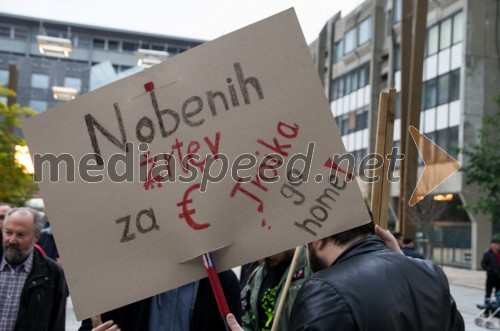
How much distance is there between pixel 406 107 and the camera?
958 centimetres

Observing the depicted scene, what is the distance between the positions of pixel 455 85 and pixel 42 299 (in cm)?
3010

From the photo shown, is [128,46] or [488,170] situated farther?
[128,46]

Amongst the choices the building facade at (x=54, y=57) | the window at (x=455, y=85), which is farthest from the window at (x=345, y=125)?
the building facade at (x=54, y=57)

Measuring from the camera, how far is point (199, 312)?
2881mm

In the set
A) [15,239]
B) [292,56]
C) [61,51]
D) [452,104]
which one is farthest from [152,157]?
[452,104]

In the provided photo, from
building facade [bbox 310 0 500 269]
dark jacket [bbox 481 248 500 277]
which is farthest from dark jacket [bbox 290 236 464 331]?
building facade [bbox 310 0 500 269]

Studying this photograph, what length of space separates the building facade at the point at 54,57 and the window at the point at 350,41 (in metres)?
24.7

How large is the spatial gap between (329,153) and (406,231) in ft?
31.0

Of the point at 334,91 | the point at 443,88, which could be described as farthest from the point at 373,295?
the point at 334,91

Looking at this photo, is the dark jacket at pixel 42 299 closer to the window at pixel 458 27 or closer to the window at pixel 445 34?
the window at pixel 458 27

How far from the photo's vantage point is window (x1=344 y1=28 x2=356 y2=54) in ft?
131

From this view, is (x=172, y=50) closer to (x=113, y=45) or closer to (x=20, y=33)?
(x=113, y=45)

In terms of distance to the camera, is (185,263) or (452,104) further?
(452,104)

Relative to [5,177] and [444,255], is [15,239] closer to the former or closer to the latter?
[5,177]
